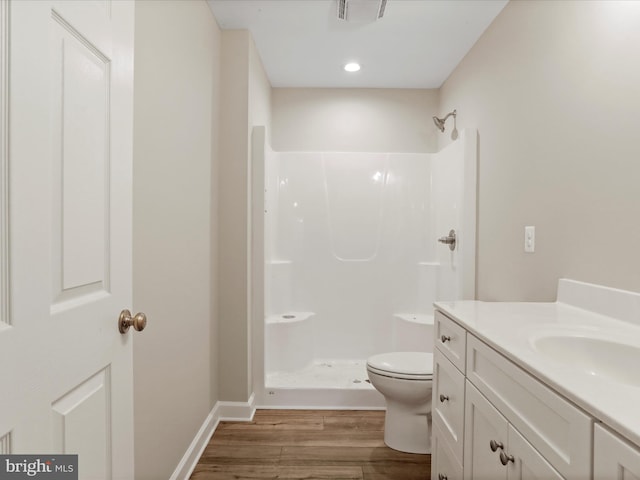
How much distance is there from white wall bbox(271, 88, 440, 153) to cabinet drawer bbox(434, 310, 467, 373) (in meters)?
2.14

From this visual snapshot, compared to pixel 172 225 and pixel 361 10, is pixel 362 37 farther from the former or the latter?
pixel 172 225

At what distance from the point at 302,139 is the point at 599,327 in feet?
8.74

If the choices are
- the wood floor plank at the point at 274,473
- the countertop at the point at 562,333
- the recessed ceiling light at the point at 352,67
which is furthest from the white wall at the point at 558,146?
the wood floor plank at the point at 274,473

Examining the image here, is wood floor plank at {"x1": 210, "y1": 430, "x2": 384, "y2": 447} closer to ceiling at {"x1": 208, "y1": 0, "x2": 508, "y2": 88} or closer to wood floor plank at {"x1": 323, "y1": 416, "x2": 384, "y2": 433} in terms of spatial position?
wood floor plank at {"x1": 323, "y1": 416, "x2": 384, "y2": 433}

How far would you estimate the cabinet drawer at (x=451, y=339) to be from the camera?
130 centimetres

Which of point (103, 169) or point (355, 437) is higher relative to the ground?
point (103, 169)

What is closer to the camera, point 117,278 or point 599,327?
point 117,278

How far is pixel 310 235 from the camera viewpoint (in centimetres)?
327

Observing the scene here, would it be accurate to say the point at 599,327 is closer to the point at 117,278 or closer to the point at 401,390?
the point at 401,390

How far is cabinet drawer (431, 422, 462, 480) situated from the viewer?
1310mm

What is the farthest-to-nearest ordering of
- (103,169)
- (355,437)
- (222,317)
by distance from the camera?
(222,317) < (355,437) < (103,169)

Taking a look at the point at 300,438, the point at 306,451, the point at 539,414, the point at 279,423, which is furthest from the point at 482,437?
the point at 279,423

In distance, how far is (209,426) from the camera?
2184mm

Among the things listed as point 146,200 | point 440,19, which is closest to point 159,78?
point 146,200
